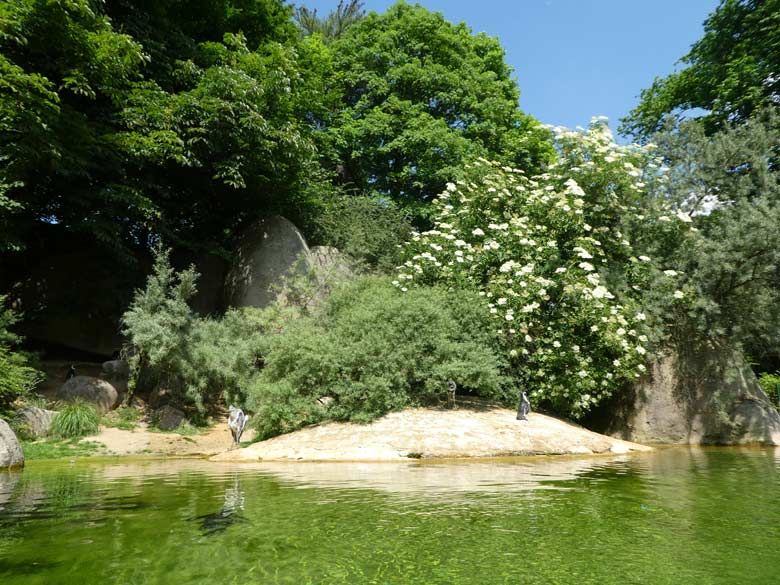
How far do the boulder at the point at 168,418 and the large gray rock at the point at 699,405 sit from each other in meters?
11.3

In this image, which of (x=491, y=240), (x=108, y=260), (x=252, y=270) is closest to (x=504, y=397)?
(x=491, y=240)

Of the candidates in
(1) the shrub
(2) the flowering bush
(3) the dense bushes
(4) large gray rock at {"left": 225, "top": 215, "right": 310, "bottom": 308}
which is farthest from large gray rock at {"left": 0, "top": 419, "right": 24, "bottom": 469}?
(4) large gray rock at {"left": 225, "top": 215, "right": 310, "bottom": 308}

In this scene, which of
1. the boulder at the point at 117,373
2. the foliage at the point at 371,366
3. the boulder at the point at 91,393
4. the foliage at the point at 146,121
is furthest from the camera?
the boulder at the point at 117,373

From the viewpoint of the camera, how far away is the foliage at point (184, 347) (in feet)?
48.0

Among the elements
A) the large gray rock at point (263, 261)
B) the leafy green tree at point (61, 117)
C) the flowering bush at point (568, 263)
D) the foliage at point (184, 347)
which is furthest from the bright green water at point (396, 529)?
the large gray rock at point (263, 261)

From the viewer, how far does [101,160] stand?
56.1ft

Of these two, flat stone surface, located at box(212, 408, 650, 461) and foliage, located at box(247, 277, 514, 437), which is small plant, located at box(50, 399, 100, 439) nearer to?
foliage, located at box(247, 277, 514, 437)

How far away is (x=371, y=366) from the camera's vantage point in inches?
465

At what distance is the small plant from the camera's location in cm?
1301

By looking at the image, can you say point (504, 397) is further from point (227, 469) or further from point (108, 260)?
point (108, 260)

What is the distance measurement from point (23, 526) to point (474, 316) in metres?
10.2

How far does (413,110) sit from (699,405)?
1723 cm

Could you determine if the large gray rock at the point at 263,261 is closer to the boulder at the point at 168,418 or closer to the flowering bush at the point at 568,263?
the flowering bush at the point at 568,263

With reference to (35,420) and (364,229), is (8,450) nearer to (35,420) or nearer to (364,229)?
(35,420)
